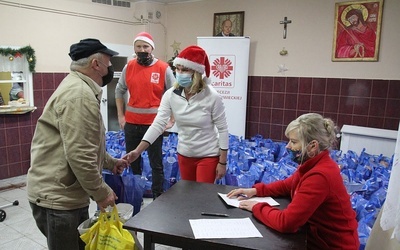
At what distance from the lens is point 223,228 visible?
4.12 feet

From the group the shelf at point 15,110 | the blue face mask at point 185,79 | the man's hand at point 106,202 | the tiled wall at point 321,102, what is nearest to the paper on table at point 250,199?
the man's hand at point 106,202

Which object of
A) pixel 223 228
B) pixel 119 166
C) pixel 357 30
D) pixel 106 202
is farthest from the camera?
pixel 357 30

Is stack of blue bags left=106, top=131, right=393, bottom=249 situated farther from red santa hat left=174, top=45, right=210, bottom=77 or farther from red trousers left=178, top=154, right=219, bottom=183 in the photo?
red santa hat left=174, top=45, right=210, bottom=77

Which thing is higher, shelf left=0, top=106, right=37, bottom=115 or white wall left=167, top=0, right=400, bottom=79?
white wall left=167, top=0, right=400, bottom=79

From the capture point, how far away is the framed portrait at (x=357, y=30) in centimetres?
411

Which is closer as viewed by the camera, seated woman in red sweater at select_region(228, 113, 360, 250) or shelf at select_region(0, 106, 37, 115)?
seated woman in red sweater at select_region(228, 113, 360, 250)

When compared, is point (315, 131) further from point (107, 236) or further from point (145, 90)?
point (145, 90)

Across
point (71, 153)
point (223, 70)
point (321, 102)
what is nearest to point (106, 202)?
point (71, 153)

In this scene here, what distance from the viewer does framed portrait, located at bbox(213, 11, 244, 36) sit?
5012 mm

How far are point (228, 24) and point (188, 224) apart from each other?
4302mm

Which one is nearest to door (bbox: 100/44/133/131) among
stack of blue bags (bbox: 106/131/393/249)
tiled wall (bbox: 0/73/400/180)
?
tiled wall (bbox: 0/73/400/180)

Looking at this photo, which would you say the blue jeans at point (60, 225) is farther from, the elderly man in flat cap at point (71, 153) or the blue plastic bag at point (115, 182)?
the blue plastic bag at point (115, 182)

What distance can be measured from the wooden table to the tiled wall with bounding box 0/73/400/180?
3218mm

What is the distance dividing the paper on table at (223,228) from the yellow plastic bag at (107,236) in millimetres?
337
